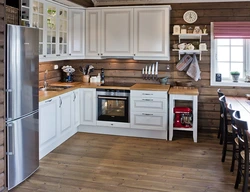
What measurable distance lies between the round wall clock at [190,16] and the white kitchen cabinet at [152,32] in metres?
0.38

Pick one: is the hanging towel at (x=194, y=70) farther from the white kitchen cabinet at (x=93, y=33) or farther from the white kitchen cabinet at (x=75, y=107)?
the white kitchen cabinet at (x=75, y=107)

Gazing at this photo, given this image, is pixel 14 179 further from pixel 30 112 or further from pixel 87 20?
pixel 87 20

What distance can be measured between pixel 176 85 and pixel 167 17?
1.21m

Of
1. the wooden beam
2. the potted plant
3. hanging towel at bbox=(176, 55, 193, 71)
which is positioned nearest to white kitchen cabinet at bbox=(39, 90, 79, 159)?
the wooden beam

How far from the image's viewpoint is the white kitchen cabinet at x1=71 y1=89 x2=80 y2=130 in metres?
4.84

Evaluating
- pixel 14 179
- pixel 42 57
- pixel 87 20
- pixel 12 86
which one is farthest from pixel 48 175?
pixel 87 20

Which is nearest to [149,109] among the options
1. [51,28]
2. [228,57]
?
[228,57]

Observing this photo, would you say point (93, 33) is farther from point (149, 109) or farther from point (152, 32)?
point (149, 109)

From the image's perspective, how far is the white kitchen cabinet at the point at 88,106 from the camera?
16.4ft

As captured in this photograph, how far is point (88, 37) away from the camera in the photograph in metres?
5.23

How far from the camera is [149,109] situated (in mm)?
4758

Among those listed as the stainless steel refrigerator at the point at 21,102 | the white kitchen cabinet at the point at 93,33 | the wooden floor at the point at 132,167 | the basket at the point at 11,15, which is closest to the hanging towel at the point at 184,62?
the wooden floor at the point at 132,167

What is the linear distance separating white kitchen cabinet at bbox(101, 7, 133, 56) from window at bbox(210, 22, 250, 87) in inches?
57.6

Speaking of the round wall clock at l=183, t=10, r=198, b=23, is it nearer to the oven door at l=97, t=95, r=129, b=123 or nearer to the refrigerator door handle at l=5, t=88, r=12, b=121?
the oven door at l=97, t=95, r=129, b=123
